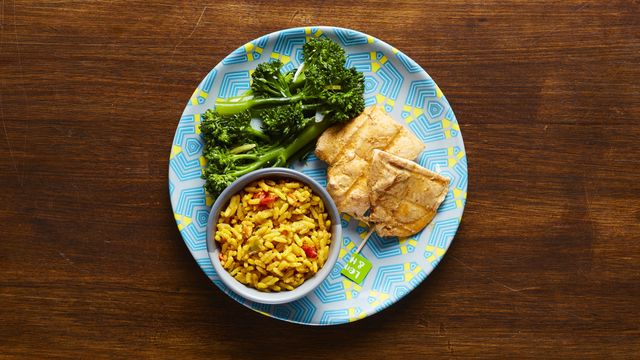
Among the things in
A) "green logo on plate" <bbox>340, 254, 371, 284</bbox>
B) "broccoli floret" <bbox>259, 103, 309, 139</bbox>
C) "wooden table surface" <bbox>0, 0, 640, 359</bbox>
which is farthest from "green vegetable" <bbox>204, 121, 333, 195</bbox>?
"green logo on plate" <bbox>340, 254, 371, 284</bbox>

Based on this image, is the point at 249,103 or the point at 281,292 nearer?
the point at 281,292

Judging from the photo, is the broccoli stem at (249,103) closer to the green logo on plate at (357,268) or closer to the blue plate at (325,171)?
the blue plate at (325,171)

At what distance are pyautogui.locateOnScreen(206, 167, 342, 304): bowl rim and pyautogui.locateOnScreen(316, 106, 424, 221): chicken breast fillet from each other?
26 cm

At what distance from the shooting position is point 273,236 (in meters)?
3.52

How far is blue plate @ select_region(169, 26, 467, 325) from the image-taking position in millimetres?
3881

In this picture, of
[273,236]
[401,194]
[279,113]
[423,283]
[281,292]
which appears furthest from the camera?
[423,283]

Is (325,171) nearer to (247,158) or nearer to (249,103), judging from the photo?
(247,158)

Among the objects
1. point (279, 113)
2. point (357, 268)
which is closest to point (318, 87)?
point (279, 113)

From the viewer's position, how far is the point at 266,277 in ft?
11.7

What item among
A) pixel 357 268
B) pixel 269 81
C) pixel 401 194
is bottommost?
pixel 357 268

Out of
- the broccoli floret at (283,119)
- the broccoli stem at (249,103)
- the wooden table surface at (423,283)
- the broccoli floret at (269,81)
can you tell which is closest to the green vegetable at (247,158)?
the broccoli floret at (283,119)

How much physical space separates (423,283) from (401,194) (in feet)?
2.95

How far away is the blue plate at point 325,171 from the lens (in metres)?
3.88

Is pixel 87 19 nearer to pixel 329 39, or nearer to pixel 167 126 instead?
pixel 167 126
